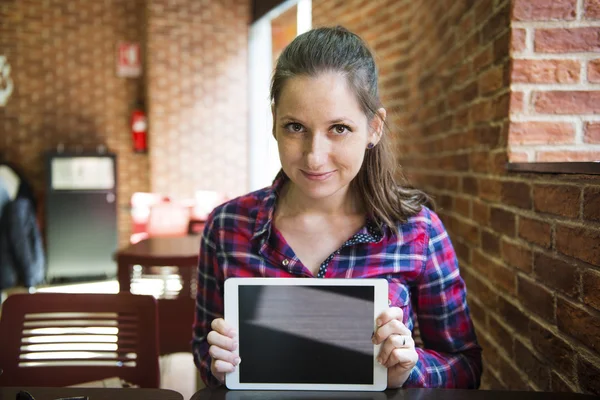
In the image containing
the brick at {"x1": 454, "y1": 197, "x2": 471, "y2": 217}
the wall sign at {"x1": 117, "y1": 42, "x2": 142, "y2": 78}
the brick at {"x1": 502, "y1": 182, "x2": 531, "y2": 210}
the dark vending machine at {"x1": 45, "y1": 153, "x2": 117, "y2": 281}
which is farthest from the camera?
the wall sign at {"x1": 117, "y1": 42, "x2": 142, "y2": 78}

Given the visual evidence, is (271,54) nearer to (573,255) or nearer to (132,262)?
(132,262)

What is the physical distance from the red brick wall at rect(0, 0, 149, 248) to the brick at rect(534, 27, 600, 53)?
5.27 metres

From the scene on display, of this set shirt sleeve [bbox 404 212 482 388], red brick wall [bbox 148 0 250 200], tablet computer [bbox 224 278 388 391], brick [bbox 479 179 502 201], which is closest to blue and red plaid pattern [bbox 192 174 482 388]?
shirt sleeve [bbox 404 212 482 388]

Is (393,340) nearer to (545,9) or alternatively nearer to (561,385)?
(561,385)

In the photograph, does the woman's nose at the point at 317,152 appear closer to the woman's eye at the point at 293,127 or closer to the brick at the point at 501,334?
the woman's eye at the point at 293,127

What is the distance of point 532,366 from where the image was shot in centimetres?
137

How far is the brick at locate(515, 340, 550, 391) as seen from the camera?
1290mm

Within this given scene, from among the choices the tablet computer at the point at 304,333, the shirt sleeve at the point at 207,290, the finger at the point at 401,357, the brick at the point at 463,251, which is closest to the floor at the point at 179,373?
the shirt sleeve at the point at 207,290

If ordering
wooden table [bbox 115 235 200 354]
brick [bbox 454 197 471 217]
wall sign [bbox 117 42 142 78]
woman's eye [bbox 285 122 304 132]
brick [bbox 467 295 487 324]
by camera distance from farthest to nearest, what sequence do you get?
wall sign [bbox 117 42 142 78], wooden table [bbox 115 235 200 354], brick [bbox 454 197 471 217], brick [bbox 467 295 487 324], woman's eye [bbox 285 122 304 132]

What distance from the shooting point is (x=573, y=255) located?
114 centimetres

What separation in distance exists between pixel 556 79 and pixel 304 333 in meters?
1.01

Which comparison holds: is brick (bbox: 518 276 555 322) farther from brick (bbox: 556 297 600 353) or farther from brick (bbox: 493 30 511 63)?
brick (bbox: 493 30 511 63)

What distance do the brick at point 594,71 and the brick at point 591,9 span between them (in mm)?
116

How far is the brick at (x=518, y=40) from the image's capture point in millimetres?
1448
